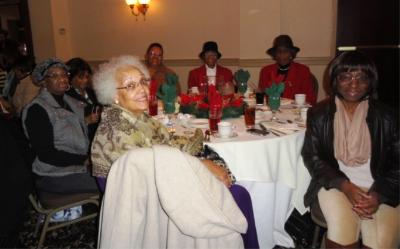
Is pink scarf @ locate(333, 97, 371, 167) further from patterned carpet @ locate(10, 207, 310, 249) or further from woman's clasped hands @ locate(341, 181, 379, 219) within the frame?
patterned carpet @ locate(10, 207, 310, 249)

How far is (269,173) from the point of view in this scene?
2.12 meters

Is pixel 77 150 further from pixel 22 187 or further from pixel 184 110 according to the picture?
pixel 184 110

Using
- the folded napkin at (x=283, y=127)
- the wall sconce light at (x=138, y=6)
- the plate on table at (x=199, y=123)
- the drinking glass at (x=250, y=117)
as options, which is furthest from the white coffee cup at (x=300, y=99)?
the wall sconce light at (x=138, y=6)

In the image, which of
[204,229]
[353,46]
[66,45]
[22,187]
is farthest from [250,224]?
[66,45]

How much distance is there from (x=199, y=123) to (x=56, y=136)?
0.99 meters

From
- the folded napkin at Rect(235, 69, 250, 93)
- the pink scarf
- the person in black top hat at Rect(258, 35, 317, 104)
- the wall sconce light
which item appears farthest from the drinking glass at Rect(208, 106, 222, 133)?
the wall sconce light

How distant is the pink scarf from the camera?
194cm

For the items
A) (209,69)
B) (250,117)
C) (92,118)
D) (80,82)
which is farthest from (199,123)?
(209,69)

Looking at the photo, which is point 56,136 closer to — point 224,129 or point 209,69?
point 224,129

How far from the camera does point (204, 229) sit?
4.28 ft

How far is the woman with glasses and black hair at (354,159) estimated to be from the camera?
5.80ft

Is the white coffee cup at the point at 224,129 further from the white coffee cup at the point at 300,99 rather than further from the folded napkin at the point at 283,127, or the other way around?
the white coffee cup at the point at 300,99

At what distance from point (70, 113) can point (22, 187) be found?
75 centimetres

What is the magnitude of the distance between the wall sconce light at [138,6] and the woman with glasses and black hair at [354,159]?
4642 millimetres
